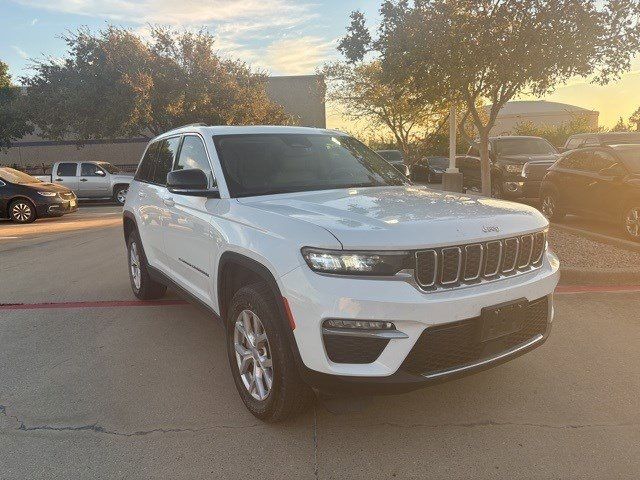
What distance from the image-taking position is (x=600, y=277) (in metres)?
5.93

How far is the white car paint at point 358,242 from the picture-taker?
2.47 meters

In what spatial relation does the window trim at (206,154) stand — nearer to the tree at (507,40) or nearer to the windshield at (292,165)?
the windshield at (292,165)

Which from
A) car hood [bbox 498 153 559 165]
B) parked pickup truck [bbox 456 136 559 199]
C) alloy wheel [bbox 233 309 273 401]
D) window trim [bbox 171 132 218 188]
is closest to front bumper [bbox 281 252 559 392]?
alloy wheel [bbox 233 309 273 401]

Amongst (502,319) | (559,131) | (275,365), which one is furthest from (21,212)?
(559,131)

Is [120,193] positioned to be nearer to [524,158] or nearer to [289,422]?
[524,158]

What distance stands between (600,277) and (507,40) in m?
4.22

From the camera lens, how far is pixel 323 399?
3.29 m

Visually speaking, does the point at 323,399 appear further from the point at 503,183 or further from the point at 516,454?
→ the point at 503,183

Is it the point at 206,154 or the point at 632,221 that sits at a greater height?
the point at 206,154

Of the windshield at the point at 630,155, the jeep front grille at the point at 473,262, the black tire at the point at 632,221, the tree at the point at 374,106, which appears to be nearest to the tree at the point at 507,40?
the windshield at the point at 630,155

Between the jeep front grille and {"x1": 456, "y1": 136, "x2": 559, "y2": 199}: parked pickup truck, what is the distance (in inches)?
392

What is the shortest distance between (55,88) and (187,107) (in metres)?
5.71

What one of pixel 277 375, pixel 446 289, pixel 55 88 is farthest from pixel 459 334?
pixel 55 88

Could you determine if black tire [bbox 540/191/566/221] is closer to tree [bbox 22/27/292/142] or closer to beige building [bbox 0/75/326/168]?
tree [bbox 22/27/292/142]
